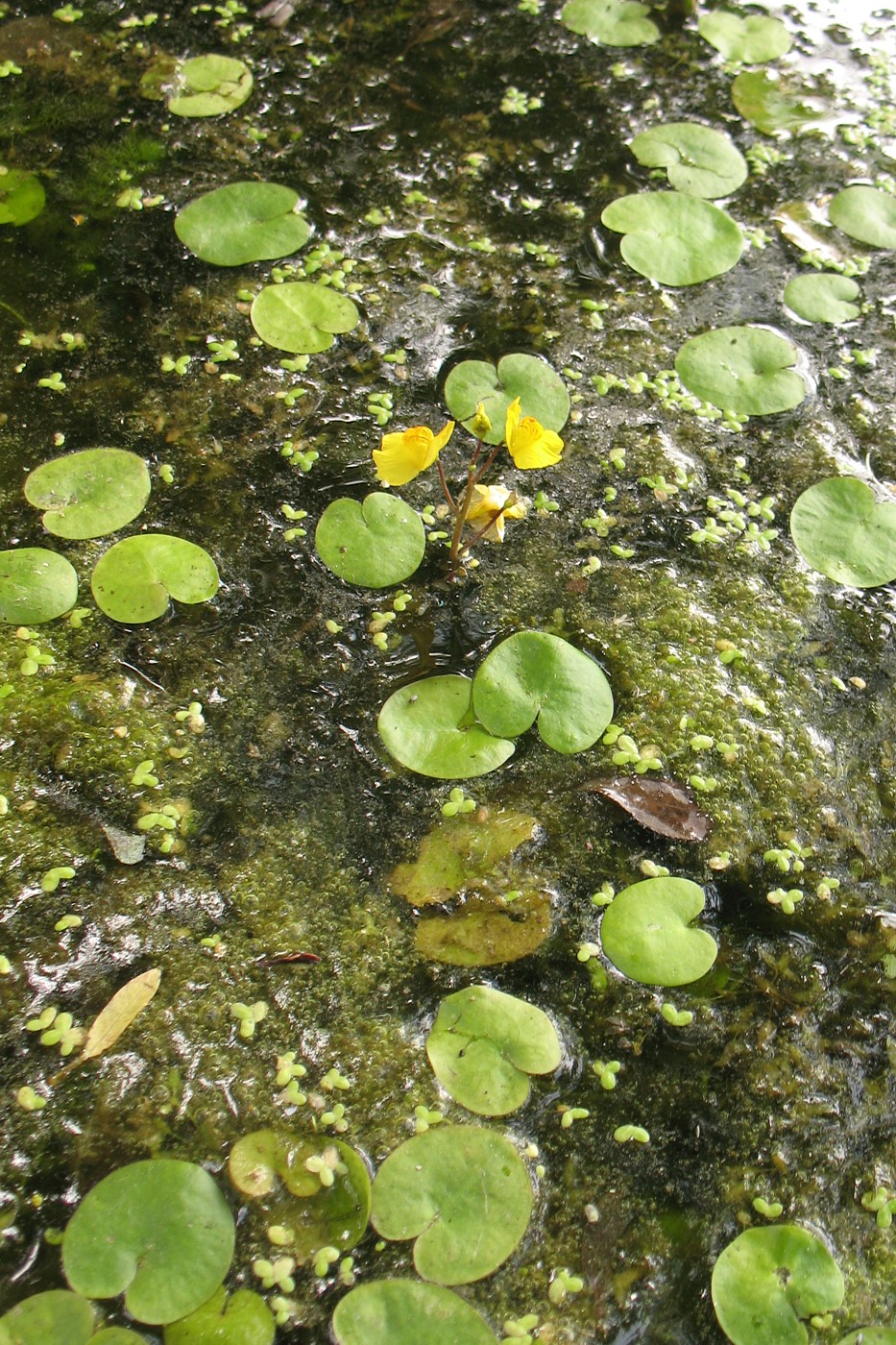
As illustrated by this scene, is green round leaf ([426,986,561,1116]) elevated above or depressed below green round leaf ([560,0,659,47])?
below

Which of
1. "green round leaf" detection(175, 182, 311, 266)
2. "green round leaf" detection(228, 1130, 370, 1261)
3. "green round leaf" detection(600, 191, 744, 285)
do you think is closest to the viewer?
"green round leaf" detection(228, 1130, 370, 1261)

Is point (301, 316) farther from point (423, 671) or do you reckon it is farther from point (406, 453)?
point (423, 671)

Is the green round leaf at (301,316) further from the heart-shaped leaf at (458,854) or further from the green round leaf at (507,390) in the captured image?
the heart-shaped leaf at (458,854)

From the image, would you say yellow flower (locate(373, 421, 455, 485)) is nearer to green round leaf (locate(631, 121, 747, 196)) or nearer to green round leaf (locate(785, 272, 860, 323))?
green round leaf (locate(785, 272, 860, 323))

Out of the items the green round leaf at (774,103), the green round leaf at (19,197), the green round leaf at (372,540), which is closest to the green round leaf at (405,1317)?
the green round leaf at (372,540)

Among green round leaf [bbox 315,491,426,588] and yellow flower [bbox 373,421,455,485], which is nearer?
yellow flower [bbox 373,421,455,485]

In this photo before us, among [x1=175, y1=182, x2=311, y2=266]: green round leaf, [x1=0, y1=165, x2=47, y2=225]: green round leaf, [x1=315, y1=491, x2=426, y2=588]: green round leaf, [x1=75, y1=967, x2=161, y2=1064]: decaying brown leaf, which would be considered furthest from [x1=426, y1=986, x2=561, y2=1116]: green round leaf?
[x1=0, y1=165, x2=47, y2=225]: green round leaf

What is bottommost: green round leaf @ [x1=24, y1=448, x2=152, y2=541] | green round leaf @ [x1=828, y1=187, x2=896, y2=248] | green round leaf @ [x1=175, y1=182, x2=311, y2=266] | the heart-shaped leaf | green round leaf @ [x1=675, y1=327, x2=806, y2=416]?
the heart-shaped leaf
